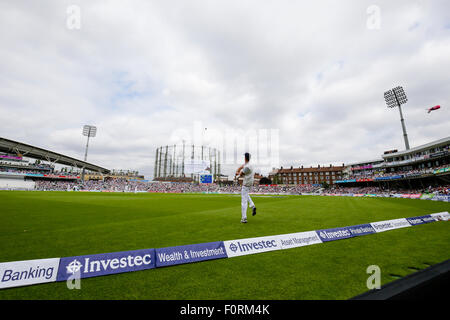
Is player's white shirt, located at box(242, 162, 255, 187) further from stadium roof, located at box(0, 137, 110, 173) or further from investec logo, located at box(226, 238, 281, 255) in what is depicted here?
stadium roof, located at box(0, 137, 110, 173)

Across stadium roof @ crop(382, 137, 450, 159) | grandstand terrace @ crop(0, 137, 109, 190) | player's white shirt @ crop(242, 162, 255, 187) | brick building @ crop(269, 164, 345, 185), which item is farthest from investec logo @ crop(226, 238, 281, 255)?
brick building @ crop(269, 164, 345, 185)

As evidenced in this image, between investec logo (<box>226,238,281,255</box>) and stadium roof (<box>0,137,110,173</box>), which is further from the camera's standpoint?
stadium roof (<box>0,137,110,173</box>)

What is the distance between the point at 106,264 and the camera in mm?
3449

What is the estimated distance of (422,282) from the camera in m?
2.88

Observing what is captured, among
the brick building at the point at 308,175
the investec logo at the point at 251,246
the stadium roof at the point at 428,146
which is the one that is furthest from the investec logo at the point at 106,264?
the brick building at the point at 308,175

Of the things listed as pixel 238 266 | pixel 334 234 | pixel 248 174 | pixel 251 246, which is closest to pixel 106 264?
pixel 238 266

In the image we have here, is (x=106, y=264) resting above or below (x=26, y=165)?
below

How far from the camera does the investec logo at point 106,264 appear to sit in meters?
3.26

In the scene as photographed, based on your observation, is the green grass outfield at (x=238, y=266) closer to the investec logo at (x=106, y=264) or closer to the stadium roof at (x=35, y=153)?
the investec logo at (x=106, y=264)

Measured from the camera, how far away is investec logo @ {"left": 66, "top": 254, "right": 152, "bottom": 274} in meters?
3.26

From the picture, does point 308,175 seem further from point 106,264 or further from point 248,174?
point 106,264
